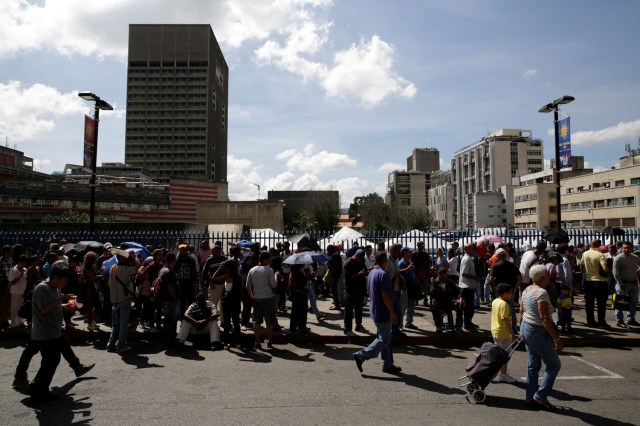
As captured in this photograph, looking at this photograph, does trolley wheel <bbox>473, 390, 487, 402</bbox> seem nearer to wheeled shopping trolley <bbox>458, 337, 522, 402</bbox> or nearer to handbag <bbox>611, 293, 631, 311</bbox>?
wheeled shopping trolley <bbox>458, 337, 522, 402</bbox>

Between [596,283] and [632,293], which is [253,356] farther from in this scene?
[632,293]

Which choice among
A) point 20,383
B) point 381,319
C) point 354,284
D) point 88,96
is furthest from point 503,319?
point 88,96

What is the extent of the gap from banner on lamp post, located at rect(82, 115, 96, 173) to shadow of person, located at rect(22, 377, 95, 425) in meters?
11.6

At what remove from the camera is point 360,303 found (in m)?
9.07

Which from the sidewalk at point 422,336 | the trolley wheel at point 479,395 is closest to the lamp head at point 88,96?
the sidewalk at point 422,336

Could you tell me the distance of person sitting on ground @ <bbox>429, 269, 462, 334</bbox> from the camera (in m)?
8.87

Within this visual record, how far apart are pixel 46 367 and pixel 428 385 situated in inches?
201

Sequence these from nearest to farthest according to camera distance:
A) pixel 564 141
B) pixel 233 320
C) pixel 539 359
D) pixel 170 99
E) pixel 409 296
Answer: pixel 539 359 → pixel 233 320 → pixel 409 296 → pixel 564 141 → pixel 170 99

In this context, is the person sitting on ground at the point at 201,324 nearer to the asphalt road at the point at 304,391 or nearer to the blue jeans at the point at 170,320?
the blue jeans at the point at 170,320

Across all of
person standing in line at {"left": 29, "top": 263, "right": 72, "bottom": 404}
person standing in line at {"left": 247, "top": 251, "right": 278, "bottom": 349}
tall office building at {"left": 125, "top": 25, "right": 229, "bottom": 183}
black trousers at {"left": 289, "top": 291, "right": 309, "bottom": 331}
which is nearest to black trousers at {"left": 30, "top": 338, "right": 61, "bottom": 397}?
person standing in line at {"left": 29, "top": 263, "right": 72, "bottom": 404}

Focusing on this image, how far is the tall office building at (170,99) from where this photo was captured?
461 ft

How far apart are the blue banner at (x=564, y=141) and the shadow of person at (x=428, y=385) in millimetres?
11554

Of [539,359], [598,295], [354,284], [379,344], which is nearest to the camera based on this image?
[539,359]

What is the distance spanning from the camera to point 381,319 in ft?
21.4
